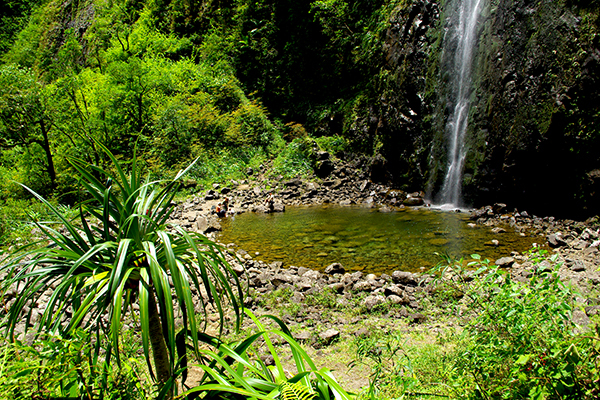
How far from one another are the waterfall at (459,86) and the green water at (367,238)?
1556mm

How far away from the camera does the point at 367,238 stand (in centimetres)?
839

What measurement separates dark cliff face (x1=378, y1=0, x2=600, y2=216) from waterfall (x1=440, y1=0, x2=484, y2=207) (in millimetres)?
359

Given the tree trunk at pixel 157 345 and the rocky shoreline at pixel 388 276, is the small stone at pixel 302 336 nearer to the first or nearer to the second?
the rocky shoreline at pixel 388 276

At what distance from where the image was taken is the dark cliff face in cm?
812

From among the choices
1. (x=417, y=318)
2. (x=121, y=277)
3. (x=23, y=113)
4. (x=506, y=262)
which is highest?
(x=23, y=113)

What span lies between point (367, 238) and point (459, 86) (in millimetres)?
7643

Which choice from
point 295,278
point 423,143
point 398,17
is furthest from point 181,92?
point 295,278

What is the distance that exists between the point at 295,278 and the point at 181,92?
57.7 ft

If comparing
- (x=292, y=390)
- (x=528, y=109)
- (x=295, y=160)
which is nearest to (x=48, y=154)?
(x=295, y=160)

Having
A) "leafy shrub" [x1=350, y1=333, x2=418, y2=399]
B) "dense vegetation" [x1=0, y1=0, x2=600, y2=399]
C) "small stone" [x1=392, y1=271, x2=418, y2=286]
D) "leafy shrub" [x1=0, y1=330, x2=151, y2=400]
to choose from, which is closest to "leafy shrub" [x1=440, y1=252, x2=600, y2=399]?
"dense vegetation" [x1=0, y1=0, x2=600, y2=399]

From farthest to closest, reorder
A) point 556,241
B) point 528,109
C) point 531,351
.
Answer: point 528,109 < point 556,241 < point 531,351

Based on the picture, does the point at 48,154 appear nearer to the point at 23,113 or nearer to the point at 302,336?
the point at 23,113

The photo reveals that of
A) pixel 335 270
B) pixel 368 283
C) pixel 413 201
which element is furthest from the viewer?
pixel 413 201

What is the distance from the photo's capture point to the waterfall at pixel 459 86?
11.6m
